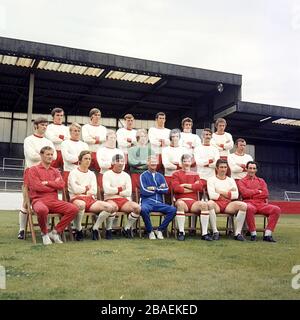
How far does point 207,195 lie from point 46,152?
3.38 m

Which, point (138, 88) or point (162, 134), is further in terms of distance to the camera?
point (138, 88)

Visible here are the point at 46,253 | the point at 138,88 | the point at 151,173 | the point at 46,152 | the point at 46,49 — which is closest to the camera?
the point at 46,253

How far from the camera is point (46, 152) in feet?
22.6

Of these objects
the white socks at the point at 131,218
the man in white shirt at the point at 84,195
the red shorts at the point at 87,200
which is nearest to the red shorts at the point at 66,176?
the man in white shirt at the point at 84,195

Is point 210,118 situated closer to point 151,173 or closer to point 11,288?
point 151,173

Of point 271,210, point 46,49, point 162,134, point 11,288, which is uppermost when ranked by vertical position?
point 46,49

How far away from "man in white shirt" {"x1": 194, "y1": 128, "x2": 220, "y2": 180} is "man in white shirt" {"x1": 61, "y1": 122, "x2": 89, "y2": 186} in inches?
95.7

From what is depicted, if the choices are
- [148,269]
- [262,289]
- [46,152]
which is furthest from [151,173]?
[262,289]

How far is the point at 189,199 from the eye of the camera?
782 cm

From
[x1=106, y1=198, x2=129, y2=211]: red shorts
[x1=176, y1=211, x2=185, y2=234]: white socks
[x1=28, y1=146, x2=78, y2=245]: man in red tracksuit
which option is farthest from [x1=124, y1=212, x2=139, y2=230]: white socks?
[x1=28, y1=146, x2=78, y2=245]: man in red tracksuit

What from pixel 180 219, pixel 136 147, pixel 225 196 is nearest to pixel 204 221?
pixel 180 219

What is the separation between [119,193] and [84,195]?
0.67 m

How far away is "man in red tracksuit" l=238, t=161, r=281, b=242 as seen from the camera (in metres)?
7.79

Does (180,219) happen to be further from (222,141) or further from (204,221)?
(222,141)
